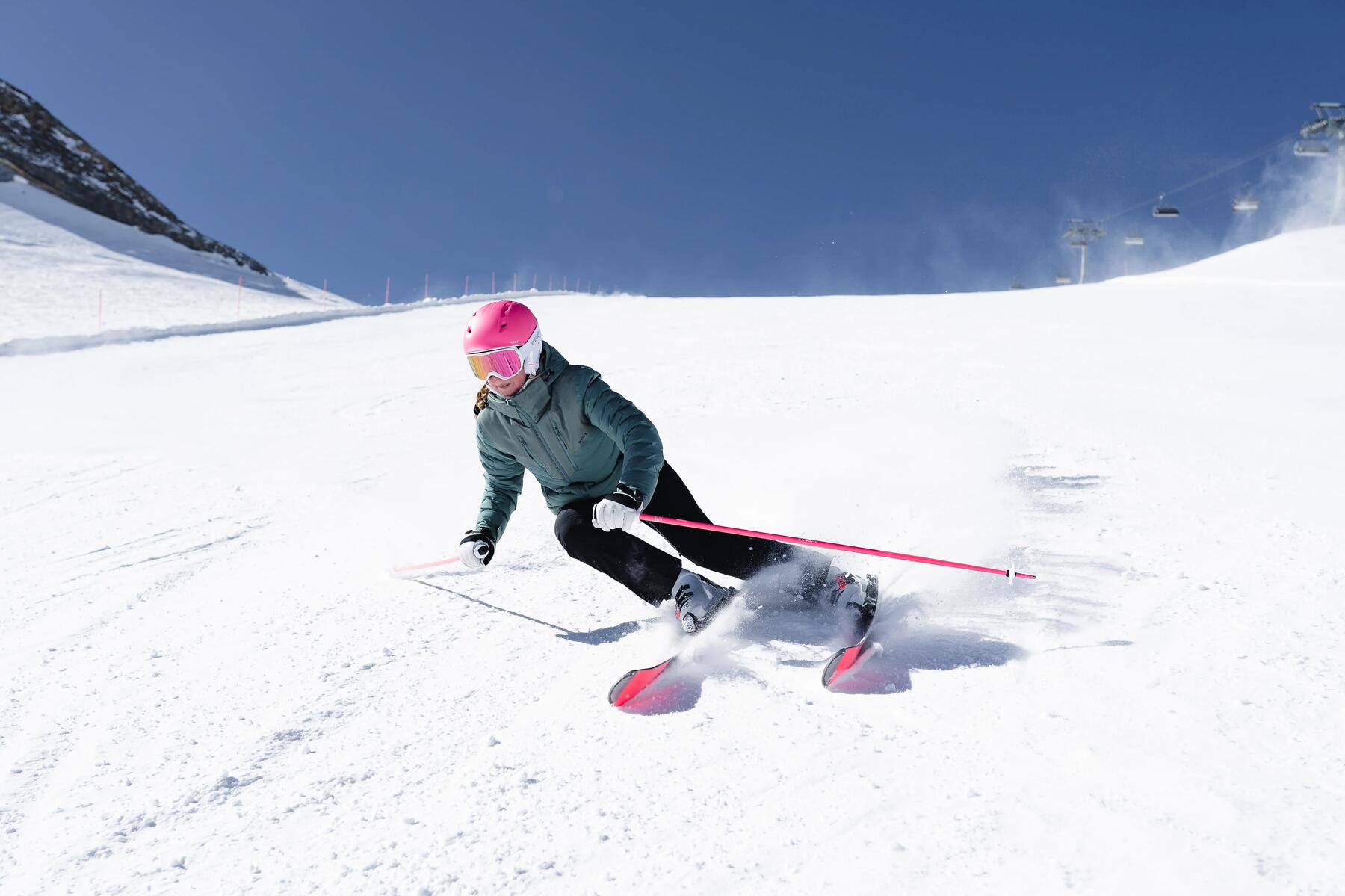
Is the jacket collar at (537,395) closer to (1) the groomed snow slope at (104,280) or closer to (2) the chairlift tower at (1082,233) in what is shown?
(1) the groomed snow slope at (104,280)

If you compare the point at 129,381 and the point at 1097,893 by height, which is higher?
the point at 129,381

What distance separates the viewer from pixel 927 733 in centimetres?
225

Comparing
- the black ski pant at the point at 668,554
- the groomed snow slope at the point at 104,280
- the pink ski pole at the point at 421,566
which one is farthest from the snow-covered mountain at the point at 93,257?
the black ski pant at the point at 668,554

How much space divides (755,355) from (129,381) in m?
7.86

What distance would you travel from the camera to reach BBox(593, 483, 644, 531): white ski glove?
9.59 feet

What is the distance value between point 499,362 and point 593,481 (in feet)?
1.96

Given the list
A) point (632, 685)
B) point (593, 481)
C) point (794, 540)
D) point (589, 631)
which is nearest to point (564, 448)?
Answer: point (593, 481)

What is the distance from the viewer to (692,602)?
10.1ft

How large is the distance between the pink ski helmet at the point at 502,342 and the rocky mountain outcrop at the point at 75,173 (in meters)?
43.2

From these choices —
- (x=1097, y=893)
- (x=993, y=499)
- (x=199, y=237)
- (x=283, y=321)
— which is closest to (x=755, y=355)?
(x=993, y=499)

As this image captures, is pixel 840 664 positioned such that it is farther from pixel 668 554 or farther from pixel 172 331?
pixel 172 331

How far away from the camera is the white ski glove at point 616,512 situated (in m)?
2.92

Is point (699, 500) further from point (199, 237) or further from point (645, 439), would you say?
point (199, 237)

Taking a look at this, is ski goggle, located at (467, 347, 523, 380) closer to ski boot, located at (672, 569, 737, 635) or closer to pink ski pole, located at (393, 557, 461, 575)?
ski boot, located at (672, 569, 737, 635)
